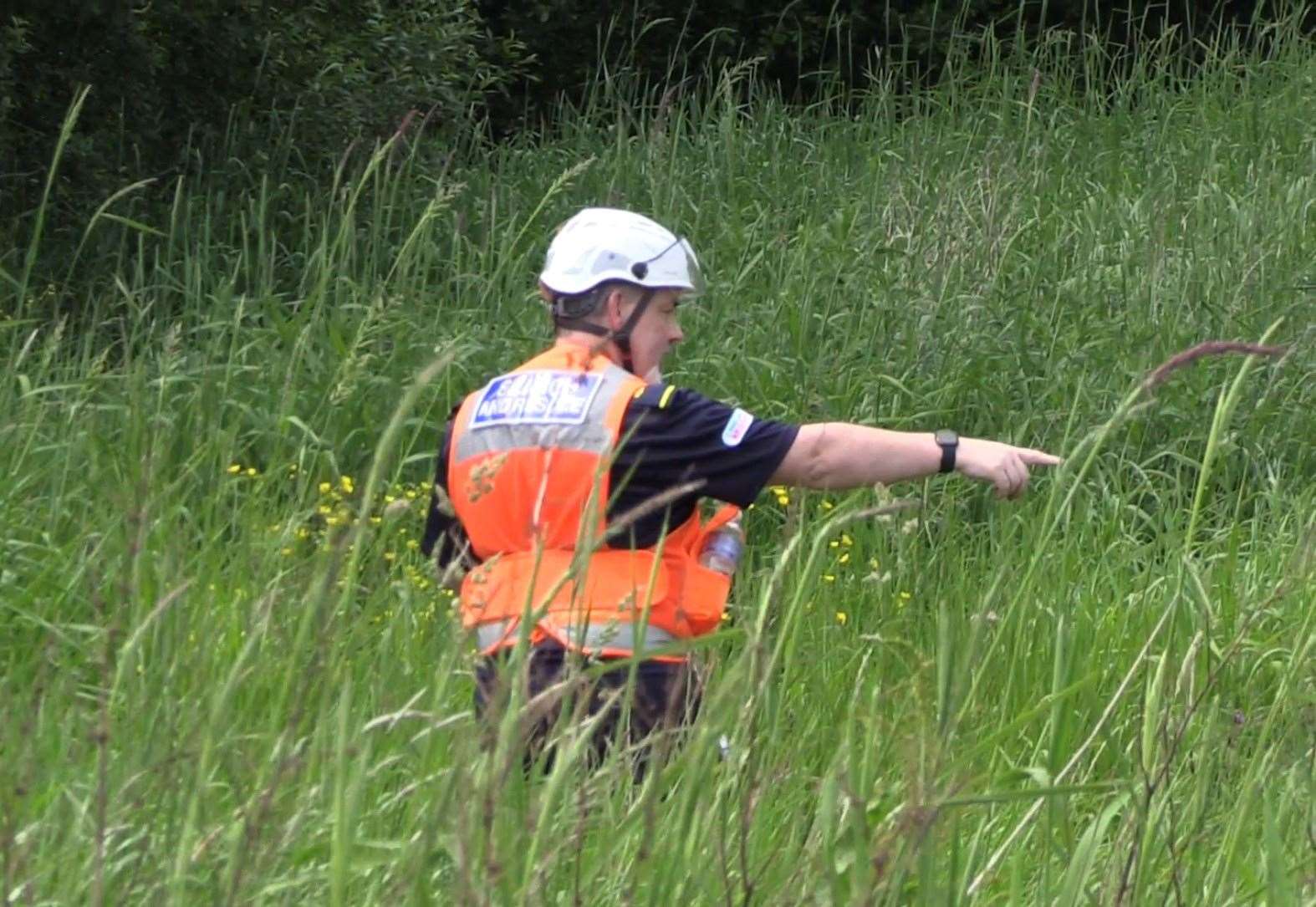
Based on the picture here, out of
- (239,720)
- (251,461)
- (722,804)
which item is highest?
(722,804)

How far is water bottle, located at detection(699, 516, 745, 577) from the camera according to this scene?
3.55 metres

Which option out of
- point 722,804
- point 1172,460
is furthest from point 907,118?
point 722,804

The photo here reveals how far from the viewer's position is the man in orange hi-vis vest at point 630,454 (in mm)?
3363

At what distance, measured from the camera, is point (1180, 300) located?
6.68 meters

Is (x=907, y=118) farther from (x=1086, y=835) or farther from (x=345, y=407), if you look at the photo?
(x=1086, y=835)

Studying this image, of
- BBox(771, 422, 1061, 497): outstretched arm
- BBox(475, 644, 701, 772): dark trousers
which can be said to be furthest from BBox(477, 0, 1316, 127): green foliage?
BBox(475, 644, 701, 772): dark trousers

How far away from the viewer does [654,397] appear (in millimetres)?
3486

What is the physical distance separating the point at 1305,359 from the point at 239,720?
4.48 metres

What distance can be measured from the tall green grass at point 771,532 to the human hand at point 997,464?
0.33 ft

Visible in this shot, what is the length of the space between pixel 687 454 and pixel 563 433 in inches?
9.1

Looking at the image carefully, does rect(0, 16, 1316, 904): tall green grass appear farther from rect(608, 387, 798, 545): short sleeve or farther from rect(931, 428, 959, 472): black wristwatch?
rect(608, 387, 798, 545): short sleeve

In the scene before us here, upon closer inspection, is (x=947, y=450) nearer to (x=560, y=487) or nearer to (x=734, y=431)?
(x=734, y=431)

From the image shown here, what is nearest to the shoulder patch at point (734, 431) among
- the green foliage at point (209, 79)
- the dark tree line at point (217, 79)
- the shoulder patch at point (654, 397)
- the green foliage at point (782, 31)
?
the shoulder patch at point (654, 397)

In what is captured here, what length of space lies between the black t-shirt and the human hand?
0.29 m
